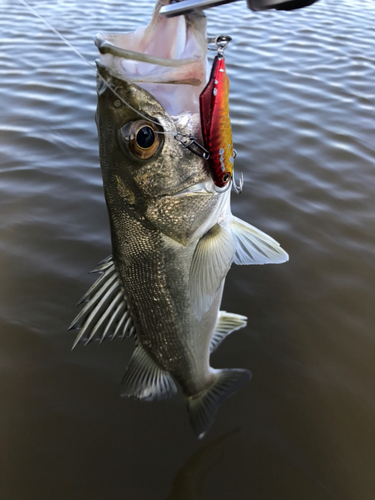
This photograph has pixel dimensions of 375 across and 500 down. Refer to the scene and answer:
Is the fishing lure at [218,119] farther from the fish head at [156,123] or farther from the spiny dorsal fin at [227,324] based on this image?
the spiny dorsal fin at [227,324]

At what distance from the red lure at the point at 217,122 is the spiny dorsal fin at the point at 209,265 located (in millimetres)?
271

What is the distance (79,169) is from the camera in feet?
11.8

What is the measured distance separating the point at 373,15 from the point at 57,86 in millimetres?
7279

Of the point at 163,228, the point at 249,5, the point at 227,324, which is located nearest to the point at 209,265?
the point at 163,228

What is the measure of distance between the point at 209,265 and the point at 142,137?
571mm

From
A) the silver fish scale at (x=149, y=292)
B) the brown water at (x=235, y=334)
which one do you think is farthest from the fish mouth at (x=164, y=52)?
the brown water at (x=235, y=334)

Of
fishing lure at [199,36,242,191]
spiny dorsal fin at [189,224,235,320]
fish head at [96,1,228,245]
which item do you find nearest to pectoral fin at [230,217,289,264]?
spiny dorsal fin at [189,224,235,320]

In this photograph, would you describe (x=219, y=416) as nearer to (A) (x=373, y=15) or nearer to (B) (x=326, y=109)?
(B) (x=326, y=109)

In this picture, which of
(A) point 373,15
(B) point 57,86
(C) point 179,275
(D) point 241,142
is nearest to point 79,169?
(D) point 241,142

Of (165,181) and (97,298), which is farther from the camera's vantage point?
(97,298)

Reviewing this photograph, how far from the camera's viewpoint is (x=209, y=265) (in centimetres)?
153

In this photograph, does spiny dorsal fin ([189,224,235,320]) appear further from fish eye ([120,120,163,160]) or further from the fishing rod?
the fishing rod

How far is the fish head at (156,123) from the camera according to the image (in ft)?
3.93

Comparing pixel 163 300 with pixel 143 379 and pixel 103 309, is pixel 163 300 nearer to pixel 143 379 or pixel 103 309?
pixel 103 309
